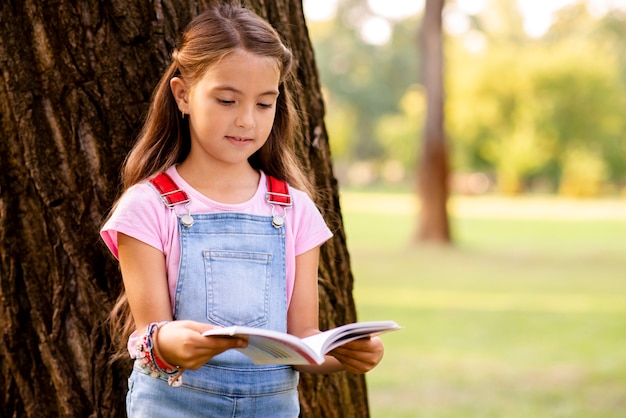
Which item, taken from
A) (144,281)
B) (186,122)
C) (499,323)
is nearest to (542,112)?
(499,323)

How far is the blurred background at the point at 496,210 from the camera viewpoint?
21.9ft

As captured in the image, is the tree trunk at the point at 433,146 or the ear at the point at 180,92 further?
the tree trunk at the point at 433,146

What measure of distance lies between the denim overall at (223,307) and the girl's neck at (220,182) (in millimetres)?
69

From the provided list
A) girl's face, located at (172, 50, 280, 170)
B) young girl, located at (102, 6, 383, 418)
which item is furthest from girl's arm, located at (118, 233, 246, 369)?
girl's face, located at (172, 50, 280, 170)

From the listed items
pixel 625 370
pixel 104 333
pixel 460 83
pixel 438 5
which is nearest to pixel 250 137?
pixel 104 333

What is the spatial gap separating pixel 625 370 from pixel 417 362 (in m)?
1.49

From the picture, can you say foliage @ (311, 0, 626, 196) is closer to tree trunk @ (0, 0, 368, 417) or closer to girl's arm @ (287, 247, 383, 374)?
tree trunk @ (0, 0, 368, 417)

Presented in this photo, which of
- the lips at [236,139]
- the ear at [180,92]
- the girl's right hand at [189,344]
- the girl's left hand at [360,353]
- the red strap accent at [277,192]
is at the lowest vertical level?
the girl's left hand at [360,353]

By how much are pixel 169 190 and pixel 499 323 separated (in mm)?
7225

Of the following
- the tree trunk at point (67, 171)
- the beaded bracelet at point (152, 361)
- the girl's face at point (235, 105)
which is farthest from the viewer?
the tree trunk at point (67, 171)

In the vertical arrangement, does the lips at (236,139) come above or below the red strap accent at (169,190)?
above

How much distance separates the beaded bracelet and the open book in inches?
6.1

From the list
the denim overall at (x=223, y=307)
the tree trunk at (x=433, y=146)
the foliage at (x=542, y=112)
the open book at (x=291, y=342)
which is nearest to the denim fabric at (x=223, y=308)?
the denim overall at (x=223, y=307)

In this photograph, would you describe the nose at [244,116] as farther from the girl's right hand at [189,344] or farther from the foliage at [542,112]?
the foliage at [542,112]
